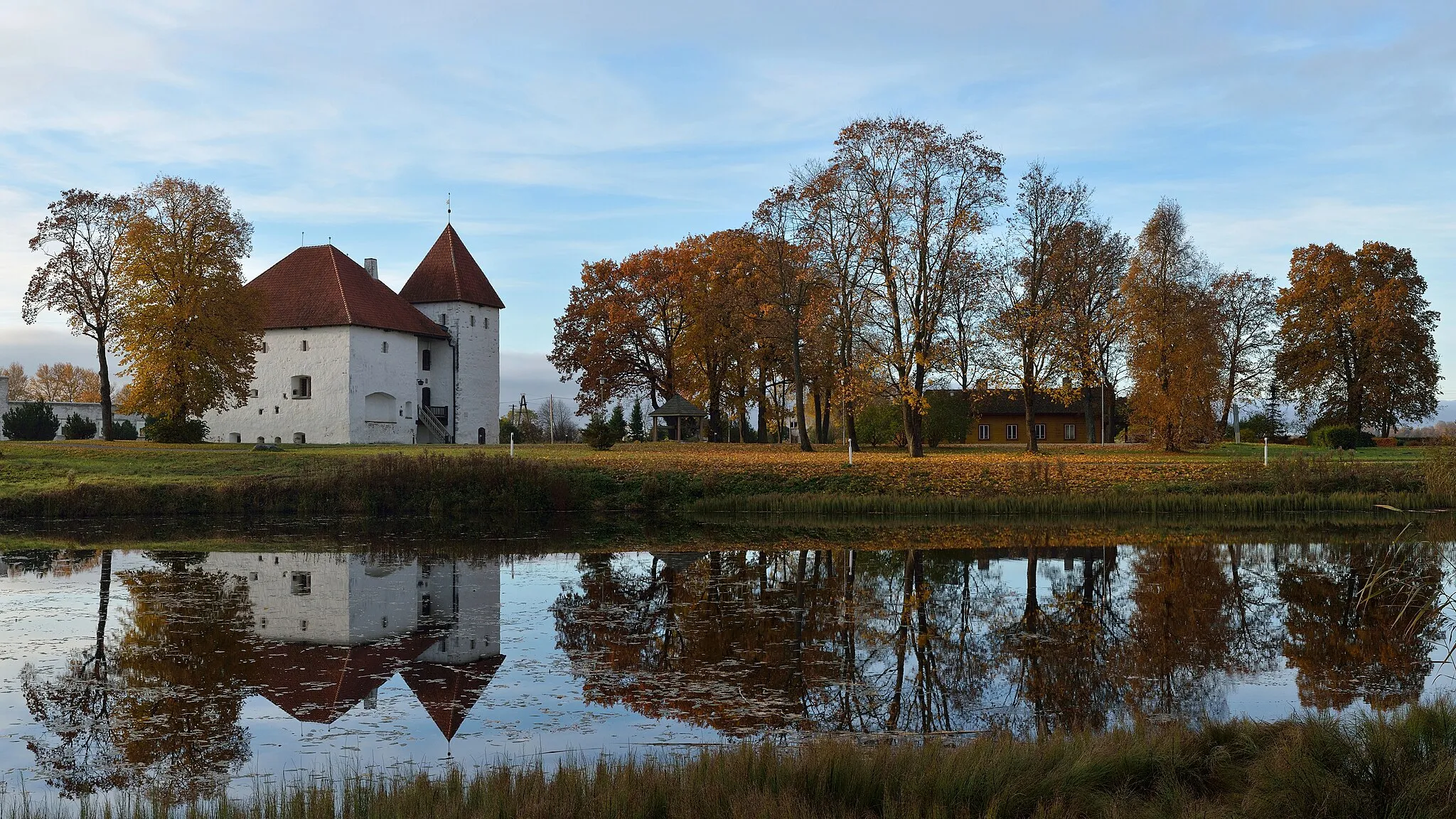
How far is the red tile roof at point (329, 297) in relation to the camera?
45969 millimetres

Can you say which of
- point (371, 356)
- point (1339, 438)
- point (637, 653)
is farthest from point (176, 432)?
point (1339, 438)

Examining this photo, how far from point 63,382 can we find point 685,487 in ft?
282

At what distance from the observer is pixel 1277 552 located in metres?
17.2

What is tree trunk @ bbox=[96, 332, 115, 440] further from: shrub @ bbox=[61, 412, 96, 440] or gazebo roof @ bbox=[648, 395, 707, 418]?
gazebo roof @ bbox=[648, 395, 707, 418]

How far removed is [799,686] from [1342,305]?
1833 inches

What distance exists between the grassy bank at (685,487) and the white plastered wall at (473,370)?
77.8ft

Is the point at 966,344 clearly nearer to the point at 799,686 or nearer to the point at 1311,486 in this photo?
the point at 1311,486

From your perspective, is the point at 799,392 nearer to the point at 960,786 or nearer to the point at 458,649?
the point at 458,649

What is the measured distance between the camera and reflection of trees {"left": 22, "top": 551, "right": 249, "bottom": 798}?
6.54m

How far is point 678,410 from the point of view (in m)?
45.7

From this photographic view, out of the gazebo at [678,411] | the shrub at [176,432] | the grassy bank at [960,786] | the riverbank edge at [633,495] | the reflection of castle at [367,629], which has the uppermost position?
the gazebo at [678,411]

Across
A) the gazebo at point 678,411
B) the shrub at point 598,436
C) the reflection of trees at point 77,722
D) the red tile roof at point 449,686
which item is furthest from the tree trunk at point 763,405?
the reflection of trees at point 77,722

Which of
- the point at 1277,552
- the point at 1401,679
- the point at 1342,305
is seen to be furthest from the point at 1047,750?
the point at 1342,305

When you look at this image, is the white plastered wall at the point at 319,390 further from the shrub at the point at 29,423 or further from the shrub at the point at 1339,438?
the shrub at the point at 1339,438
